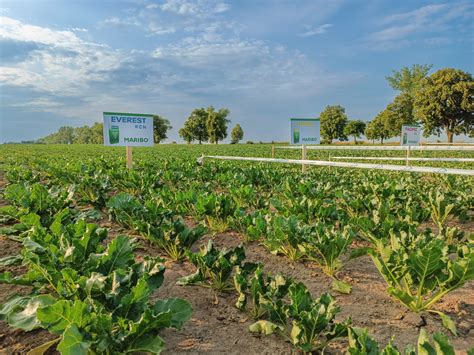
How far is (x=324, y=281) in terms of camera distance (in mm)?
3125

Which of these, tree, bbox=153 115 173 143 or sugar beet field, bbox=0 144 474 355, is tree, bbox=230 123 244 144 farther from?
sugar beet field, bbox=0 144 474 355

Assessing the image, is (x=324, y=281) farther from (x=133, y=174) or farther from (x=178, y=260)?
(x=133, y=174)

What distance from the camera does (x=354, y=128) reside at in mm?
88125

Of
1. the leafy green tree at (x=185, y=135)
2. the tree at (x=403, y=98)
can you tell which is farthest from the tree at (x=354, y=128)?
the leafy green tree at (x=185, y=135)

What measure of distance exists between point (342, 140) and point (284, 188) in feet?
286

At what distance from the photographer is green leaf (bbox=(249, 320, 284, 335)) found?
81.4 inches

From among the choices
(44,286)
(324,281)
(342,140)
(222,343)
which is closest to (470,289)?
(324,281)

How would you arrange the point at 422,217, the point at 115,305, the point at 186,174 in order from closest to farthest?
the point at 115,305 < the point at 422,217 < the point at 186,174

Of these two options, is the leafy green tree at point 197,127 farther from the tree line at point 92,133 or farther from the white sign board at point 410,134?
the white sign board at point 410,134

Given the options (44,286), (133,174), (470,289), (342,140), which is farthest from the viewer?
(342,140)

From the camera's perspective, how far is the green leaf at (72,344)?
60.3 inches

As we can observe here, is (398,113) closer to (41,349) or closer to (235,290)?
(235,290)

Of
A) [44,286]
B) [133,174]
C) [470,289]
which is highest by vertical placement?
[133,174]

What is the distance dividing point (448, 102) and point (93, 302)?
5199cm
